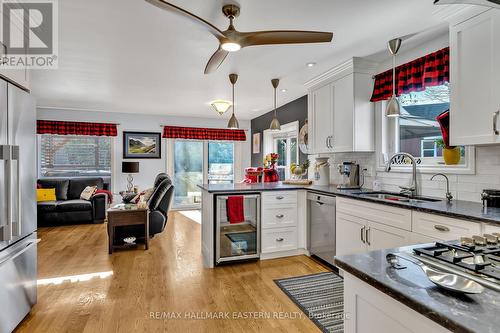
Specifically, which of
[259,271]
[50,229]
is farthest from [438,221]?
[50,229]

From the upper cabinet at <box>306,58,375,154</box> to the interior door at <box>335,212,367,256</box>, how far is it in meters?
0.87

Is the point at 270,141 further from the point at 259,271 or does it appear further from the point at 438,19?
the point at 438,19

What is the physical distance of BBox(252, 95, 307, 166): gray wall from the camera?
5055mm

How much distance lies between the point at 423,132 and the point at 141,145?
19.2 feet

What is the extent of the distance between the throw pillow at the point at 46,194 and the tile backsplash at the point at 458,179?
565 centimetres

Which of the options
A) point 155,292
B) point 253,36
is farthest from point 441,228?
point 155,292

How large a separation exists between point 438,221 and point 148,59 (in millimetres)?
3233

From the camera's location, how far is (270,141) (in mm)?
6555

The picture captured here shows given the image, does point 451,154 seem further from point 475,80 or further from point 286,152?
point 286,152

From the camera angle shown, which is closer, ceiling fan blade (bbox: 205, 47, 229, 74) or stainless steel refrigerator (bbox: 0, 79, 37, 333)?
stainless steel refrigerator (bbox: 0, 79, 37, 333)

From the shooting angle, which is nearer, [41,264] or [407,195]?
[407,195]

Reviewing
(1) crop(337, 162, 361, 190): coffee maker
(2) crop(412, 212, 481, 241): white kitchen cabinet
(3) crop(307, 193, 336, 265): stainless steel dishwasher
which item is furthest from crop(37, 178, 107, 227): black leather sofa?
(2) crop(412, 212, 481, 241): white kitchen cabinet

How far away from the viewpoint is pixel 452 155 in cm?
244

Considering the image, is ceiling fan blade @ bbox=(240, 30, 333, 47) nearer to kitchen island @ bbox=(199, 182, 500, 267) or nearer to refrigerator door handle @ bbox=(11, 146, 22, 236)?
kitchen island @ bbox=(199, 182, 500, 267)
